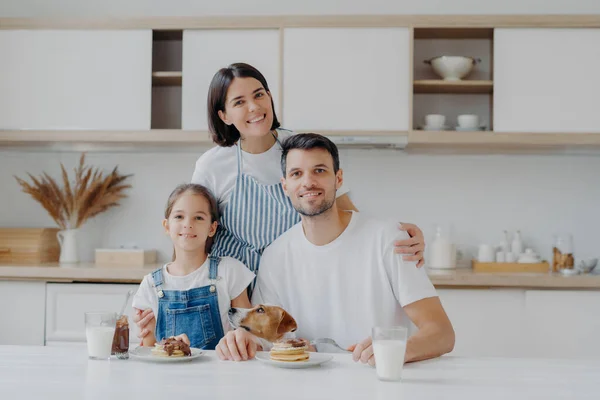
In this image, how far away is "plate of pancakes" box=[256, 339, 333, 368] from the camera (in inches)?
60.9

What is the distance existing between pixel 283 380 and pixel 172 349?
1.03ft

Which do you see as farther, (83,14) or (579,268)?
(83,14)

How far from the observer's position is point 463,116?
357 cm

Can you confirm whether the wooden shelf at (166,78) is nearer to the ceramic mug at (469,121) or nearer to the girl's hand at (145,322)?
the ceramic mug at (469,121)

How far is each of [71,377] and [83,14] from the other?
2.99m

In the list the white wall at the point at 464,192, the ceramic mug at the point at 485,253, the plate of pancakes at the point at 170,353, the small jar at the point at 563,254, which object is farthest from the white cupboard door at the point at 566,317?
the plate of pancakes at the point at 170,353

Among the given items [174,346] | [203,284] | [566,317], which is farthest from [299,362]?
[566,317]

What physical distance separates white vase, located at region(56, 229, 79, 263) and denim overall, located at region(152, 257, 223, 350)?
187cm

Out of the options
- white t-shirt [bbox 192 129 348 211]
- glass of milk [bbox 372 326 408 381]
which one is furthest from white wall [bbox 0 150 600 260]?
glass of milk [bbox 372 326 408 381]

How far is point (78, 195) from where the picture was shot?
3.89 metres

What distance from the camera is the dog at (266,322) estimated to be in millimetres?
1847

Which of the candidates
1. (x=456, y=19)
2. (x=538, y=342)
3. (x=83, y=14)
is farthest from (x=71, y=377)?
(x=83, y=14)

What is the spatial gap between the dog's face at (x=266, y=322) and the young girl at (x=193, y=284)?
245mm

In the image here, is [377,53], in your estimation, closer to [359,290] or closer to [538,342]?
[538,342]
